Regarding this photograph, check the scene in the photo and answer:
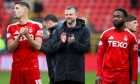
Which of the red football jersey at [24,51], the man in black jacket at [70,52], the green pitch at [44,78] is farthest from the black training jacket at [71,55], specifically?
the green pitch at [44,78]

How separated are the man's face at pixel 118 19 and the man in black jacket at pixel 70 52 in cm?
65

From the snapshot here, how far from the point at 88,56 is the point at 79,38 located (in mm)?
10916

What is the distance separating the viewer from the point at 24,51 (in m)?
10.2

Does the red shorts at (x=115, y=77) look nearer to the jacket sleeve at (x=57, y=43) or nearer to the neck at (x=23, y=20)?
the jacket sleeve at (x=57, y=43)

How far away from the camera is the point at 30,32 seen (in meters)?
10.3

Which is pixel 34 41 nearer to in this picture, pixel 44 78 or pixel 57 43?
pixel 57 43

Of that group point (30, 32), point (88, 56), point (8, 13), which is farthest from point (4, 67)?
point (30, 32)

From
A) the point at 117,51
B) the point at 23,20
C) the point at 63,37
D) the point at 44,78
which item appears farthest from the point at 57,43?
the point at 44,78

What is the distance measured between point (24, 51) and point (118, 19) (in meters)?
1.68

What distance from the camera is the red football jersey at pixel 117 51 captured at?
32.2 feet

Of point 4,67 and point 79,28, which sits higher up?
point 79,28

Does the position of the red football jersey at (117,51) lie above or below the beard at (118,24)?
below

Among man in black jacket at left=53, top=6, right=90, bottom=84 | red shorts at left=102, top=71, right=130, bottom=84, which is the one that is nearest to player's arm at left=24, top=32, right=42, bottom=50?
man in black jacket at left=53, top=6, right=90, bottom=84

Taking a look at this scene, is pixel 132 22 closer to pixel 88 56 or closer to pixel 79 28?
pixel 79 28
